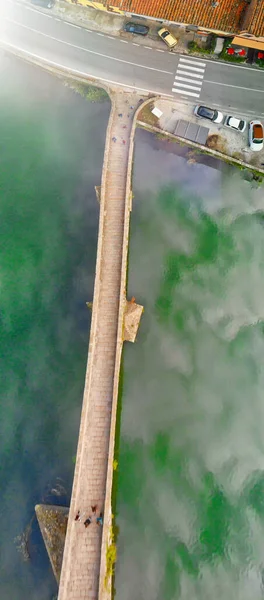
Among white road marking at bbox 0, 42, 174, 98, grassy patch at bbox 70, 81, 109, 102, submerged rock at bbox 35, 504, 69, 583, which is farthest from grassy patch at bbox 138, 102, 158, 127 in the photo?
submerged rock at bbox 35, 504, 69, 583

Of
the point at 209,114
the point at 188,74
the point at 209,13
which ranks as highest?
the point at 209,13

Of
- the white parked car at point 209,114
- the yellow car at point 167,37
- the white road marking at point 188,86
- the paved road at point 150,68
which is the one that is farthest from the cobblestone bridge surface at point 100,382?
the white parked car at point 209,114

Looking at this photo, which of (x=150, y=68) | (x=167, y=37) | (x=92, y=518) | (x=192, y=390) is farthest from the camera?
(x=150, y=68)

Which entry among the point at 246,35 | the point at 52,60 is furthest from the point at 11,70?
the point at 246,35

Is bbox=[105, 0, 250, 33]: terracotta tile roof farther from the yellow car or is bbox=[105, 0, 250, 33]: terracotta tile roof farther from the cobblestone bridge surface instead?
the cobblestone bridge surface

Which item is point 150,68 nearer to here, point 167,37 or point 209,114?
point 167,37

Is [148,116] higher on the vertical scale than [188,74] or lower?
lower

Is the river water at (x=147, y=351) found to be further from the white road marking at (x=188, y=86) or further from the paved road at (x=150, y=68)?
the white road marking at (x=188, y=86)

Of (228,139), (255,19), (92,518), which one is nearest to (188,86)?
(228,139)
